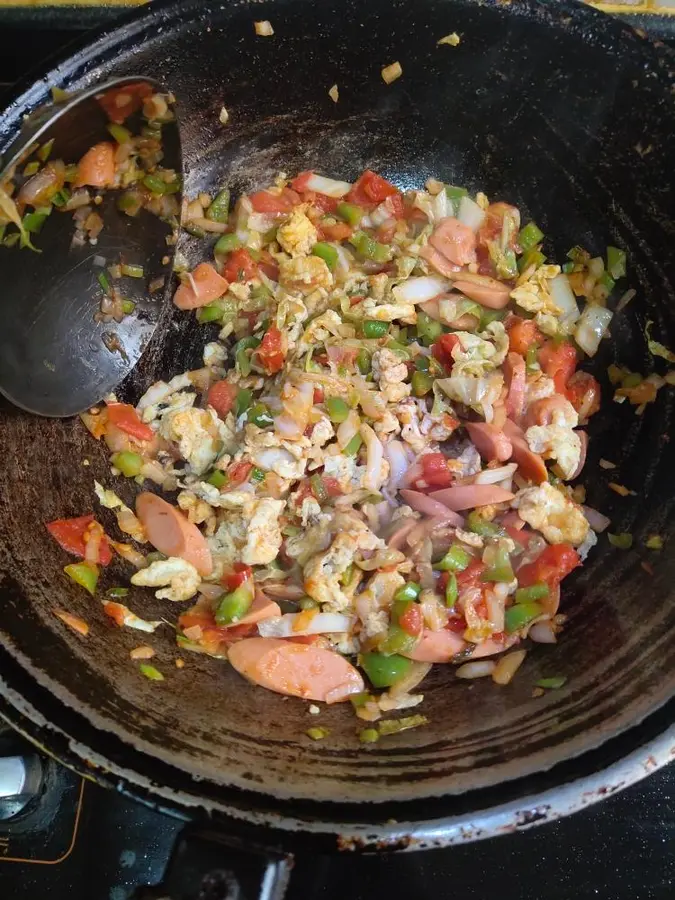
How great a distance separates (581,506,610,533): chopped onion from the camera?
185cm

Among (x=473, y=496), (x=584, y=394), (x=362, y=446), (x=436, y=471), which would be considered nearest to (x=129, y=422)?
(x=362, y=446)

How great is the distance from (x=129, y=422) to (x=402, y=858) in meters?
1.36

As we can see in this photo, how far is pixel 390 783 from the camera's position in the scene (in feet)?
4.29

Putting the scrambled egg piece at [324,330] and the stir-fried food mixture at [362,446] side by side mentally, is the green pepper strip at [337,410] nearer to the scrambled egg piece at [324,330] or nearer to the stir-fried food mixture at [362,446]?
the stir-fried food mixture at [362,446]

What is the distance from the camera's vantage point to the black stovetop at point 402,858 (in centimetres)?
168

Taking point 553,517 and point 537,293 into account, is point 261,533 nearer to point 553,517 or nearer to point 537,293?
point 553,517

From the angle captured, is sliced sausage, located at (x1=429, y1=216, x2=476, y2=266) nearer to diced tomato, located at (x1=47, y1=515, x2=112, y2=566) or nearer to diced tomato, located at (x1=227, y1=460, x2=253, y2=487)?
diced tomato, located at (x1=227, y1=460, x2=253, y2=487)

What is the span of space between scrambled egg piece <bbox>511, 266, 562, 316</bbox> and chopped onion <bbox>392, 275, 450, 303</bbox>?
0.22 meters

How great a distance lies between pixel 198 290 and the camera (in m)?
2.07

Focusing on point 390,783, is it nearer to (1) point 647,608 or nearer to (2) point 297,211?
(1) point 647,608

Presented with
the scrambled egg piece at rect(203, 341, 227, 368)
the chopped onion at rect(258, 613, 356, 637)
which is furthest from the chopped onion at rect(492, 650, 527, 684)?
the scrambled egg piece at rect(203, 341, 227, 368)

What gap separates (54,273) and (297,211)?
772 mm

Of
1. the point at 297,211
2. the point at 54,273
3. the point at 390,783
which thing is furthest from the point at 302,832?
the point at 297,211

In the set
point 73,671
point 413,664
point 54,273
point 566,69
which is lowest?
point 413,664
